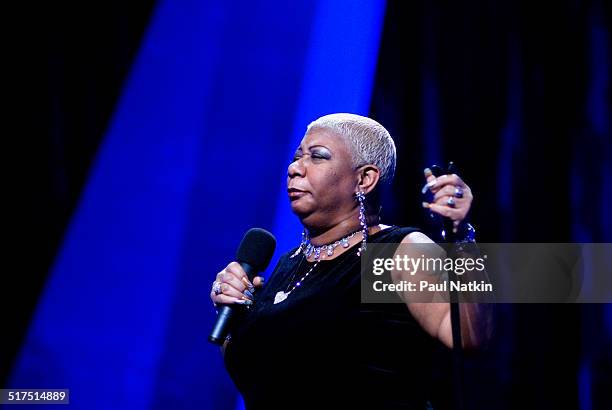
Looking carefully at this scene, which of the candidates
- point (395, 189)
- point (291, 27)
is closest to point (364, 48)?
point (291, 27)

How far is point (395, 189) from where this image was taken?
2.15m

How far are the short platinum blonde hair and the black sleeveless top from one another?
0.21m

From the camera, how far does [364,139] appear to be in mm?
1597

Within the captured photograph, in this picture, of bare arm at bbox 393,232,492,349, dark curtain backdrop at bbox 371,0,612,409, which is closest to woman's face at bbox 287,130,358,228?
bare arm at bbox 393,232,492,349

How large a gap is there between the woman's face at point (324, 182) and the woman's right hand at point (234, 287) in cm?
20

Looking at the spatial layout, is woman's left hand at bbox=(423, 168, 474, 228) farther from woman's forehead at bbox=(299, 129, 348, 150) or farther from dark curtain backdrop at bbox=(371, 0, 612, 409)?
dark curtain backdrop at bbox=(371, 0, 612, 409)

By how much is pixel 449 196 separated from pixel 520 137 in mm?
1025

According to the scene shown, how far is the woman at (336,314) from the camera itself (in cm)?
137

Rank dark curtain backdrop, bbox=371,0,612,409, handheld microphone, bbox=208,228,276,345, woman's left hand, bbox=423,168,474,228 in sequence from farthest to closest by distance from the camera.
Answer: dark curtain backdrop, bbox=371,0,612,409
handheld microphone, bbox=208,228,276,345
woman's left hand, bbox=423,168,474,228

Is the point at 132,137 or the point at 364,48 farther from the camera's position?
the point at 132,137

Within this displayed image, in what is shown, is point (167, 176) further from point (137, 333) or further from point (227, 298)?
point (227, 298)

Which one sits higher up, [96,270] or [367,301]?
[96,270]

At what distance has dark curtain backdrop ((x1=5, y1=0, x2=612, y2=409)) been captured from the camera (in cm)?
190

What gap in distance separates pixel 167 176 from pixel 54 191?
43cm
